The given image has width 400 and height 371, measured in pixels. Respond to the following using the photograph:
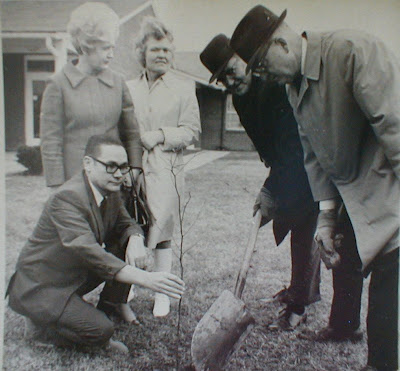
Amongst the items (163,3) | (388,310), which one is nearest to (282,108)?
(163,3)

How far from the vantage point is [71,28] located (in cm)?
210

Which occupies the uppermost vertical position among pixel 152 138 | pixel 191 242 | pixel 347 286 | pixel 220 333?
pixel 152 138

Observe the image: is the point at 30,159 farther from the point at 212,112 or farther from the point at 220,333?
the point at 220,333

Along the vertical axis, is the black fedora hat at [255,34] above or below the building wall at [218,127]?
above

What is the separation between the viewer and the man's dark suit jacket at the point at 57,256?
80.0 inches

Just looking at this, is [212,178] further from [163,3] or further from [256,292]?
[163,3]

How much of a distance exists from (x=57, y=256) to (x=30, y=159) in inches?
70.4

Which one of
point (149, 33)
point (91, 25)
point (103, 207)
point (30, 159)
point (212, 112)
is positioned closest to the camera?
point (91, 25)

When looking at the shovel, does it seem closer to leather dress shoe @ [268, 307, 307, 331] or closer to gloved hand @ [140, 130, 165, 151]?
leather dress shoe @ [268, 307, 307, 331]

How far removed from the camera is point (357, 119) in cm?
171

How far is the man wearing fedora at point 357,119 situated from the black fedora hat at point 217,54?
298mm

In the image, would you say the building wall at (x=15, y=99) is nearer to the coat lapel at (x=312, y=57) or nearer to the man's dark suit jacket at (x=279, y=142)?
the man's dark suit jacket at (x=279, y=142)

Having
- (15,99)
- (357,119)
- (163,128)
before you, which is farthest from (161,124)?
(15,99)

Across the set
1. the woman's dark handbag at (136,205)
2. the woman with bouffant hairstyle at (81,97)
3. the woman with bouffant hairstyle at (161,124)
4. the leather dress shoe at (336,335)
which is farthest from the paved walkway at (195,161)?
the leather dress shoe at (336,335)
